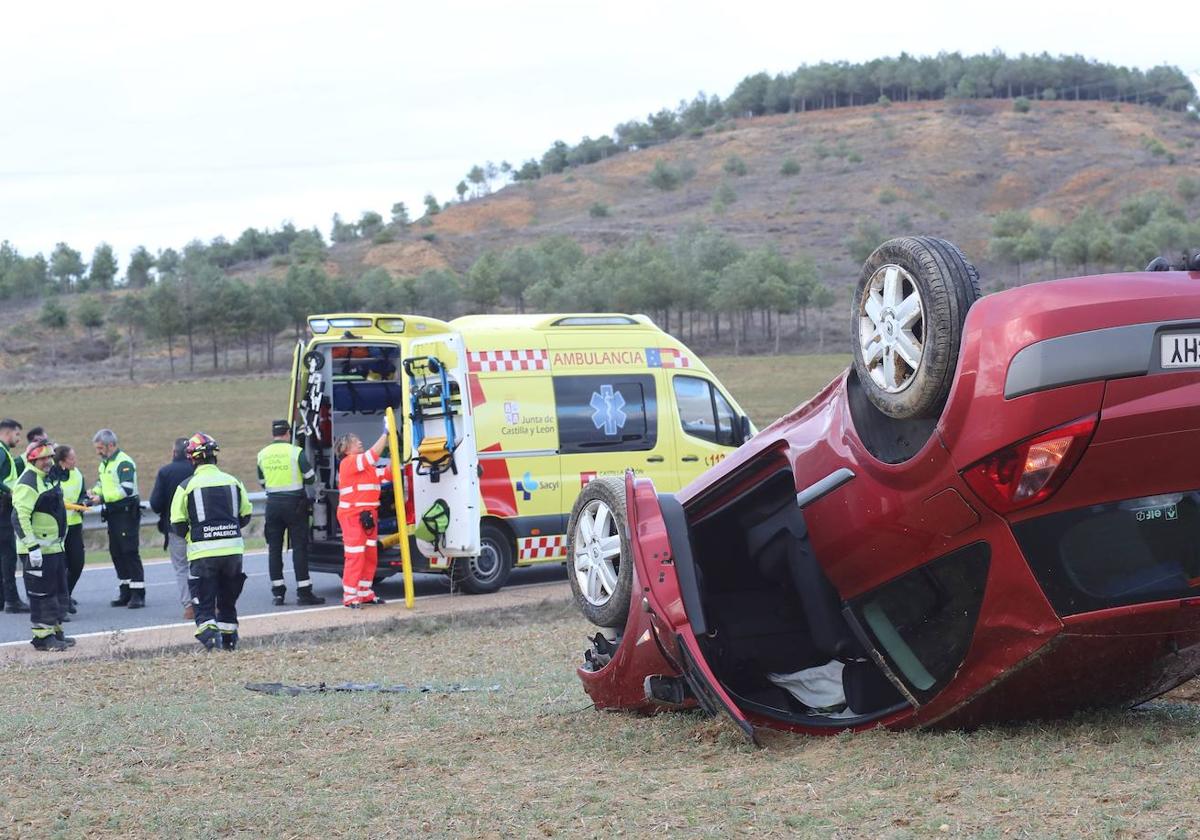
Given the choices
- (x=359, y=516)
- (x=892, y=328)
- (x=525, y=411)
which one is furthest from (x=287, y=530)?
(x=892, y=328)

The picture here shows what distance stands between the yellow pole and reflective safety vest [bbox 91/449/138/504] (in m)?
2.66

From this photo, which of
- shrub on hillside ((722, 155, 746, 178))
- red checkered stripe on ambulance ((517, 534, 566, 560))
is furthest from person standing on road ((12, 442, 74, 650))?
shrub on hillside ((722, 155, 746, 178))

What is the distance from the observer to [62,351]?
3204 inches

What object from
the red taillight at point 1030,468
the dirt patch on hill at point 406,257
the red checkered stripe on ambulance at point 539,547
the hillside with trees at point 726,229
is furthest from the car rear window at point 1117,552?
the dirt patch on hill at point 406,257

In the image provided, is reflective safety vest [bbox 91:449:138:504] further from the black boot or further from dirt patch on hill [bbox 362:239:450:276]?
dirt patch on hill [bbox 362:239:450:276]

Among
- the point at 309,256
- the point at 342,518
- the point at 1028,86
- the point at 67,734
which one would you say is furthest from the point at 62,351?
the point at 1028,86

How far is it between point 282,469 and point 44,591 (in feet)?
8.61

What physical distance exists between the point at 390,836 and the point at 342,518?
315 inches

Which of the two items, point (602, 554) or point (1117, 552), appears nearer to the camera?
point (1117, 552)

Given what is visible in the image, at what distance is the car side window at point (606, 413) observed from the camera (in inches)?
518

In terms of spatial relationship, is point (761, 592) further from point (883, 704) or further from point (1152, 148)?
point (1152, 148)

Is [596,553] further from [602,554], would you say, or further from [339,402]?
[339,402]

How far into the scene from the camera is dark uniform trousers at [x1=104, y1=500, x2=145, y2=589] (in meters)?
13.2

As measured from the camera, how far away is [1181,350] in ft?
13.4
